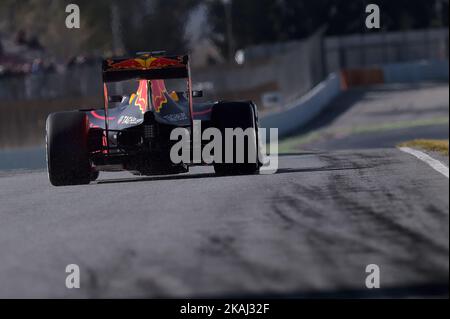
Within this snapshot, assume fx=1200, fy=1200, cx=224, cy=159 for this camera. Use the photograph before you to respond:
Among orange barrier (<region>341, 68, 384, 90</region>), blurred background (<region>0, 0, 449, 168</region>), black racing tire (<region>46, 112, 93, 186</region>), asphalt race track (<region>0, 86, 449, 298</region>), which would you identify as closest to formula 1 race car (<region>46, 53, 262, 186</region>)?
black racing tire (<region>46, 112, 93, 186</region>)

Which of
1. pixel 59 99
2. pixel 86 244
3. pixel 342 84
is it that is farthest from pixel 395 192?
pixel 342 84

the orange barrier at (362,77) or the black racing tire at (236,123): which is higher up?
the black racing tire at (236,123)

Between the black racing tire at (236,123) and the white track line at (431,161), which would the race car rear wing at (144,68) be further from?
the white track line at (431,161)

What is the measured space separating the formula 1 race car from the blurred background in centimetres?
1026

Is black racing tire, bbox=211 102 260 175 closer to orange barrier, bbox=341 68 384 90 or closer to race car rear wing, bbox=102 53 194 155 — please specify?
race car rear wing, bbox=102 53 194 155

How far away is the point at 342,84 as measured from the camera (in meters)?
64.3

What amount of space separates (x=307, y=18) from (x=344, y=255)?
84.6 meters

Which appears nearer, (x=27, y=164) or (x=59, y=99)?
(x=27, y=164)

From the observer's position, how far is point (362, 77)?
2741 inches

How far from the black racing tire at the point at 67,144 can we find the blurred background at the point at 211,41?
10214 millimetres

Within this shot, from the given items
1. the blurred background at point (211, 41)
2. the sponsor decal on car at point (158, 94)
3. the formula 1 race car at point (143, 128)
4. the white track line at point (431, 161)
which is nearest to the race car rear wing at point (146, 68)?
the formula 1 race car at point (143, 128)

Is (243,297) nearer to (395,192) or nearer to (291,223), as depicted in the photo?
(291,223)

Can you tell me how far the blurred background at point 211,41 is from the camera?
35.8m

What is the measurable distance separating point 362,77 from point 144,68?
182 feet
